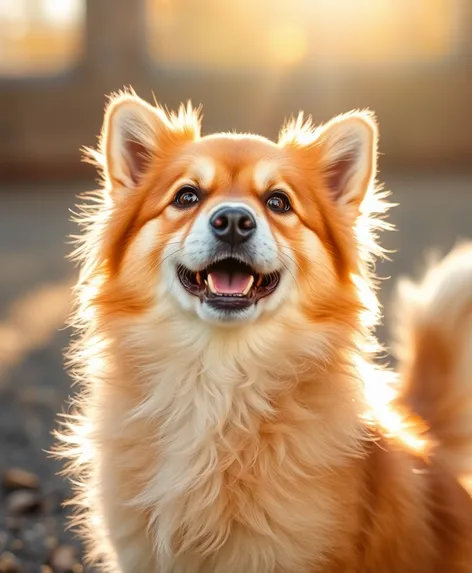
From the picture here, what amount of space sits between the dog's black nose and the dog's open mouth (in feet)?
0.32

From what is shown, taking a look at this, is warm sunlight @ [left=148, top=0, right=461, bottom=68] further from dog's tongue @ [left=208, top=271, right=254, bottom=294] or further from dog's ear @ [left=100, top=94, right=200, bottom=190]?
dog's tongue @ [left=208, top=271, right=254, bottom=294]

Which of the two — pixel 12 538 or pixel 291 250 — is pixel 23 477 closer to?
pixel 12 538

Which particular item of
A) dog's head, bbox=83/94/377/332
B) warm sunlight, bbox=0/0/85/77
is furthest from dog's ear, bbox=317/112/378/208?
warm sunlight, bbox=0/0/85/77

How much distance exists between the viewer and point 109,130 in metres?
3.49

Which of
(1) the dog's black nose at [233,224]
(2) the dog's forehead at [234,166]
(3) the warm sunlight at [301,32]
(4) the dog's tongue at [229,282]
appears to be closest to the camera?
(1) the dog's black nose at [233,224]

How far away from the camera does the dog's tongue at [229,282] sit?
10.4ft

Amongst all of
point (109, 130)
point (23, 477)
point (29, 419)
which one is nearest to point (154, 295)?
point (109, 130)

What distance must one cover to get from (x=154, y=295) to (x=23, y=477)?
6.04 feet

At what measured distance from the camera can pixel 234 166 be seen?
10.8ft

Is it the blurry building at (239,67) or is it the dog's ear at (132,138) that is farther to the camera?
the blurry building at (239,67)

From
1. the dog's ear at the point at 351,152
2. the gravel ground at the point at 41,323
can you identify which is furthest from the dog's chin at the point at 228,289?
the gravel ground at the point at 41,323

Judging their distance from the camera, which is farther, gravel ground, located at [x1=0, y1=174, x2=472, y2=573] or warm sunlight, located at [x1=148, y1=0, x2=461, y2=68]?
warm sunlight, located at [x1=148, y1=0, x2=461, y2=68]

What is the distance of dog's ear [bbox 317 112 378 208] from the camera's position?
3.46m

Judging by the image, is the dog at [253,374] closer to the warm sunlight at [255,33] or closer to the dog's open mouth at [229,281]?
the dog's open mouth at [229,281]
